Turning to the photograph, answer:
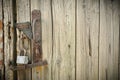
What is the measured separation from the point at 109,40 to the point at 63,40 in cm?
53

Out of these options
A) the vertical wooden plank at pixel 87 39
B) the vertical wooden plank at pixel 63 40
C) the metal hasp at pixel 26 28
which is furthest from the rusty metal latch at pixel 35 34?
the vertical wooden plank at pixel 87 39

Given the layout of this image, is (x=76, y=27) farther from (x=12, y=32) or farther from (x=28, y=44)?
(x=12, y=32)

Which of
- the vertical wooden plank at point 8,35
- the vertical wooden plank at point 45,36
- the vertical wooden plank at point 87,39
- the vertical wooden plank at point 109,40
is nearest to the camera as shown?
the vertical wooden plank at point 8,35

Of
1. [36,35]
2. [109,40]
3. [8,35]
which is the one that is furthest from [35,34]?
[109,40]

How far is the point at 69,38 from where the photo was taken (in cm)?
155

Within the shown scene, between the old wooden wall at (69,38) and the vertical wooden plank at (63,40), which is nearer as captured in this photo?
the old wooden wall at (69,38)

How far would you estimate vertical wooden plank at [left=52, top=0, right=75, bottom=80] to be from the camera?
4.89 ft

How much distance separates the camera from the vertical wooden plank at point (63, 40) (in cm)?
149

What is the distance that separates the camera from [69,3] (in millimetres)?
1537

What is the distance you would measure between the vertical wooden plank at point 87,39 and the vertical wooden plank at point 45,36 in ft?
0.87

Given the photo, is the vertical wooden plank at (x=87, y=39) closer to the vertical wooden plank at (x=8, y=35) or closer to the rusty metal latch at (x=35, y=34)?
the rusty metal latch at (x=35, y=34)

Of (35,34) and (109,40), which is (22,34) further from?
(109,40)

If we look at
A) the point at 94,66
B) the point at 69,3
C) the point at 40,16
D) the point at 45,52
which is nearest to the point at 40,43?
the point at 45,52

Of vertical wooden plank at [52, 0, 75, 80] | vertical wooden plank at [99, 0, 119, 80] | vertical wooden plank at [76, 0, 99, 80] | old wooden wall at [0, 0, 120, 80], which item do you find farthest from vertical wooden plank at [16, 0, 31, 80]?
vertical wooden plank at [99, 0, 119, 80]
